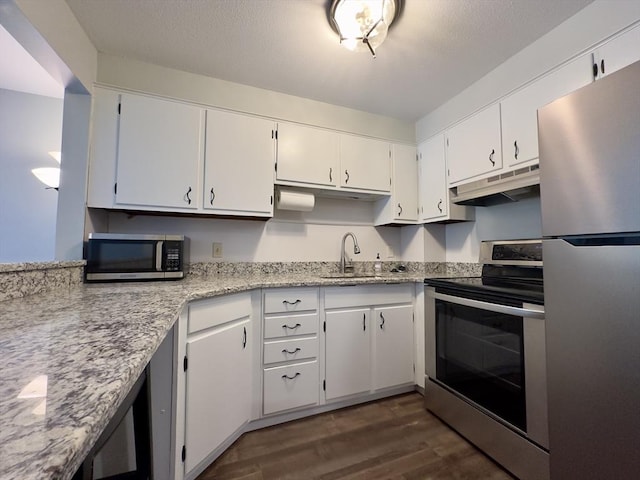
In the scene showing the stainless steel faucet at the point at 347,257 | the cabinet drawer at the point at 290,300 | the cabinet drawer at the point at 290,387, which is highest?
the stainless steel faucet at the point at 347,257

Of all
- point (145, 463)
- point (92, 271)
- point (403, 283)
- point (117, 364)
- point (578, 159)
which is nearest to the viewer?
point (117, 364)

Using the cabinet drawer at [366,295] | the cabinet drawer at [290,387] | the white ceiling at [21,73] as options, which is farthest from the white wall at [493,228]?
the white ceiling at [21,73]

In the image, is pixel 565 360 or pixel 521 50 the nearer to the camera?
pixel 565 360

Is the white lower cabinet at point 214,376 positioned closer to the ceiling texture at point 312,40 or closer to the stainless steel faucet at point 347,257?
the stainless steel faucet at point 347,257

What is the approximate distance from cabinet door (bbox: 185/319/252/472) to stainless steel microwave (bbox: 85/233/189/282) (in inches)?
23.1

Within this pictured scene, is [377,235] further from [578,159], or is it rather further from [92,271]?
[92,271]

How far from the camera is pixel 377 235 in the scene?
270 cm

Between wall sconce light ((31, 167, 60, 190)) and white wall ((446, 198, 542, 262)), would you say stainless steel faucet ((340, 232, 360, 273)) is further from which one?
wall sconce light ((31, 167, 60, 190))

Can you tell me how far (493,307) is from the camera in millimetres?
1438

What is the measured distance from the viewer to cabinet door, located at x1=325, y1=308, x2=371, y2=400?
188 cm

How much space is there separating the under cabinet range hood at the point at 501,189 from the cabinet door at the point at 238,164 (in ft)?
4.72

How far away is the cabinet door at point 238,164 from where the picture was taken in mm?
1906

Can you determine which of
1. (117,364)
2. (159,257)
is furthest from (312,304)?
(117,364)

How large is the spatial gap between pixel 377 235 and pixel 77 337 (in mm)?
2372
